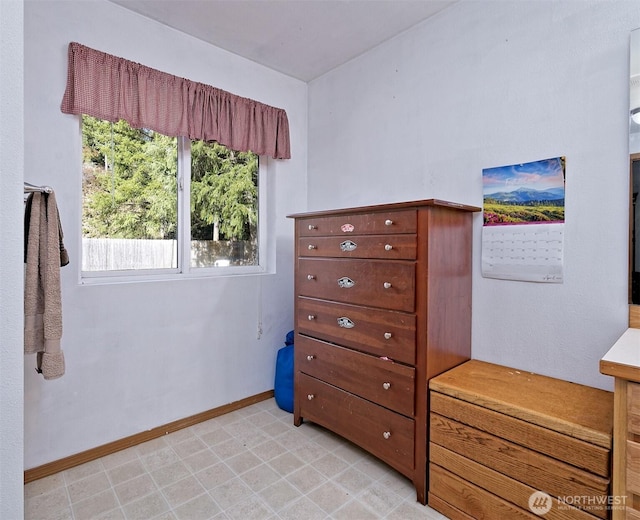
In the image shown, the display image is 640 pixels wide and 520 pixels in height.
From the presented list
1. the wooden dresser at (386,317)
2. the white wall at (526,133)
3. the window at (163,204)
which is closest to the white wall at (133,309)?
the window at (163,204)

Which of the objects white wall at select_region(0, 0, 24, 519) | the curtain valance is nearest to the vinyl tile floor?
white wall at select_region(0, 0, 24, 519)

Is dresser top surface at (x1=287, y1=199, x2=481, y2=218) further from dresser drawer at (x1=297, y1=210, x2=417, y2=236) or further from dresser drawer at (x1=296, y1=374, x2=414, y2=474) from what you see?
dresser drawer at (x1=296, y1=374, x2=414, y2=474)

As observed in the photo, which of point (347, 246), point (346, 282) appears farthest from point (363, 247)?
point (346, 282)

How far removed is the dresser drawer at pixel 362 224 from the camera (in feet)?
5.83

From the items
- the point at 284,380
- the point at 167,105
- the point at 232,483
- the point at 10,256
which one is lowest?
the point at 232,483

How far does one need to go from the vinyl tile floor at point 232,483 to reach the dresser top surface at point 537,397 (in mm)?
601

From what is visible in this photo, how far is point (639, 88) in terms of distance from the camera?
4.91 feet

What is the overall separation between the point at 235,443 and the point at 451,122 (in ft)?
7.59

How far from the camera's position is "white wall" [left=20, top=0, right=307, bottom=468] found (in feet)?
6.22

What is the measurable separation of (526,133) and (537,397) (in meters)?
1.26

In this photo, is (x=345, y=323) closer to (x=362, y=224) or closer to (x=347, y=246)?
(x=347, y=246)

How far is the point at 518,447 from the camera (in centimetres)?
139

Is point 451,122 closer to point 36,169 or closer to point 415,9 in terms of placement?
point 415,9

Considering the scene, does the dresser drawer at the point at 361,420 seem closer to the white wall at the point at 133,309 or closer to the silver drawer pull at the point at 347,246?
the white wall at the point at 133,309
